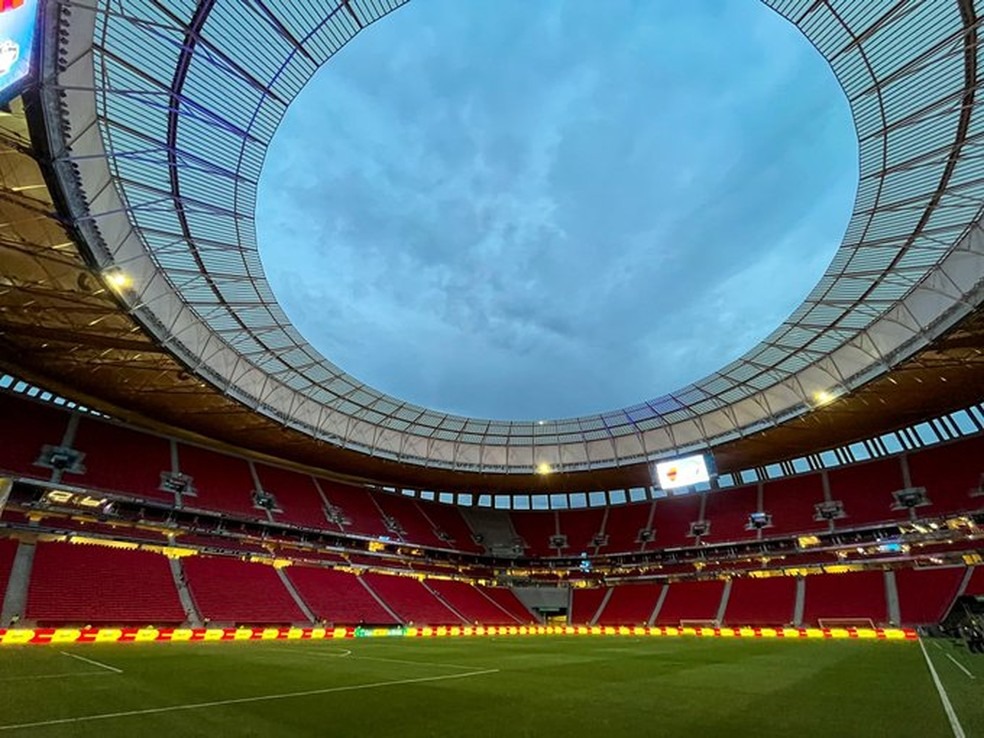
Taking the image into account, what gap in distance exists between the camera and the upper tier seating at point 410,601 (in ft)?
143

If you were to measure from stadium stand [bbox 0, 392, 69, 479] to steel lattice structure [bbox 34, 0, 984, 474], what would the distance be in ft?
42.1

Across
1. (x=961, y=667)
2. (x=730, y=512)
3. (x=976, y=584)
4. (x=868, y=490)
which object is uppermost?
(x=868, y=490)

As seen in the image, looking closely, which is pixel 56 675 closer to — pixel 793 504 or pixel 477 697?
pixel 477 697

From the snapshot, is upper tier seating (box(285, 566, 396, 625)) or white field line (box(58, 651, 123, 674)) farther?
upper tier seating (box(285, 566, 396, 625))

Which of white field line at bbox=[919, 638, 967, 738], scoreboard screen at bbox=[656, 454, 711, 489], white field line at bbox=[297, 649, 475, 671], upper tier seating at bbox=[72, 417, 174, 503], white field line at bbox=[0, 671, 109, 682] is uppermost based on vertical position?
upper tier seating at bbox=[72, 417, 174, 503]

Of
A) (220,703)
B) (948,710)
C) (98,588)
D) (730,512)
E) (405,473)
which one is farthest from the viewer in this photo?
(405,473)

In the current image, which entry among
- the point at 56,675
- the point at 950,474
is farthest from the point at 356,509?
the point at 950,474

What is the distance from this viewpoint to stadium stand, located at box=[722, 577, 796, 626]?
42.1m

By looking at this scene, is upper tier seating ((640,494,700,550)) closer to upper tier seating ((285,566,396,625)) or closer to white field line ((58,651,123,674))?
upper tier seating ((285,566,396,625))

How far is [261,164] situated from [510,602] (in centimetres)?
5061

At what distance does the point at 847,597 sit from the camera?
40.2 metres

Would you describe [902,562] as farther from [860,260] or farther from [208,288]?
[208,288]

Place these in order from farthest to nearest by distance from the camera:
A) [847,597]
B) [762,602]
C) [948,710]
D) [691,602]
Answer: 1. [691,602]
2. [762,602]
3. [847,597]
4. [948,710]

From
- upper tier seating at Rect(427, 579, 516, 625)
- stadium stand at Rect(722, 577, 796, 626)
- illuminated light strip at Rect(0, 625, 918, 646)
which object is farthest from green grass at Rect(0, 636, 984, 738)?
upper tier seating at Rect(427, 579, 516, 625)
